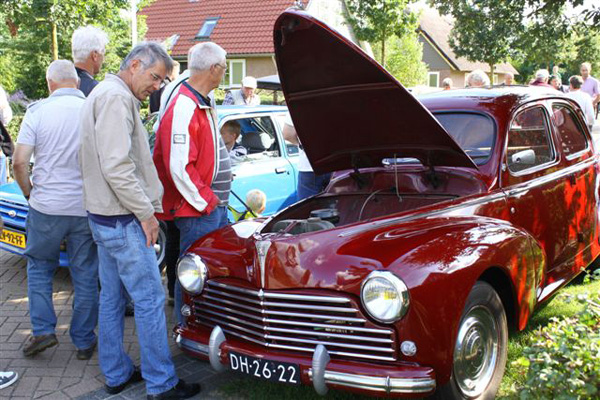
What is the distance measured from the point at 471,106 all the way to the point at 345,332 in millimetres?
2257

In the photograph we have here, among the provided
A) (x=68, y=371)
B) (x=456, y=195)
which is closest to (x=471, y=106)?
(x=456, y=195)

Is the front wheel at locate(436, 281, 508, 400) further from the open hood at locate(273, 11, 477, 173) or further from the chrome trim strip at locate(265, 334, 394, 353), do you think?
the open hood at locate(273, 11, 477, 173)

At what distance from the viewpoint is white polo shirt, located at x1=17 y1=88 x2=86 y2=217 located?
403 cm

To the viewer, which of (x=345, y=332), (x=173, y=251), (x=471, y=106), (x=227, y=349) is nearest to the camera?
(x=345, y=332)

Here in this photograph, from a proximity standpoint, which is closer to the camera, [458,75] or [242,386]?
[242,386]

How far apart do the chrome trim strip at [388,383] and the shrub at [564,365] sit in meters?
0.50

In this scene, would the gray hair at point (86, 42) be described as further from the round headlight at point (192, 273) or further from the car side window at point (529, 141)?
the car side window at point (529, 141)

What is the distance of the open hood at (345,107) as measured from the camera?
132 inches

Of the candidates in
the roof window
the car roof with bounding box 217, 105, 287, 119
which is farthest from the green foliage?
the car roof with bounding box 217, 105, 287, 119

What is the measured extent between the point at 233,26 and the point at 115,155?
26076mm

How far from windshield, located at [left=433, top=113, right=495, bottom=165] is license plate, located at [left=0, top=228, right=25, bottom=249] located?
390 centimetres

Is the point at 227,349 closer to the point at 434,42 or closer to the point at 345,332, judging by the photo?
the point at 345,332

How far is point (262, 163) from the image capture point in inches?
261

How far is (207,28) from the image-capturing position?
2853 cm
